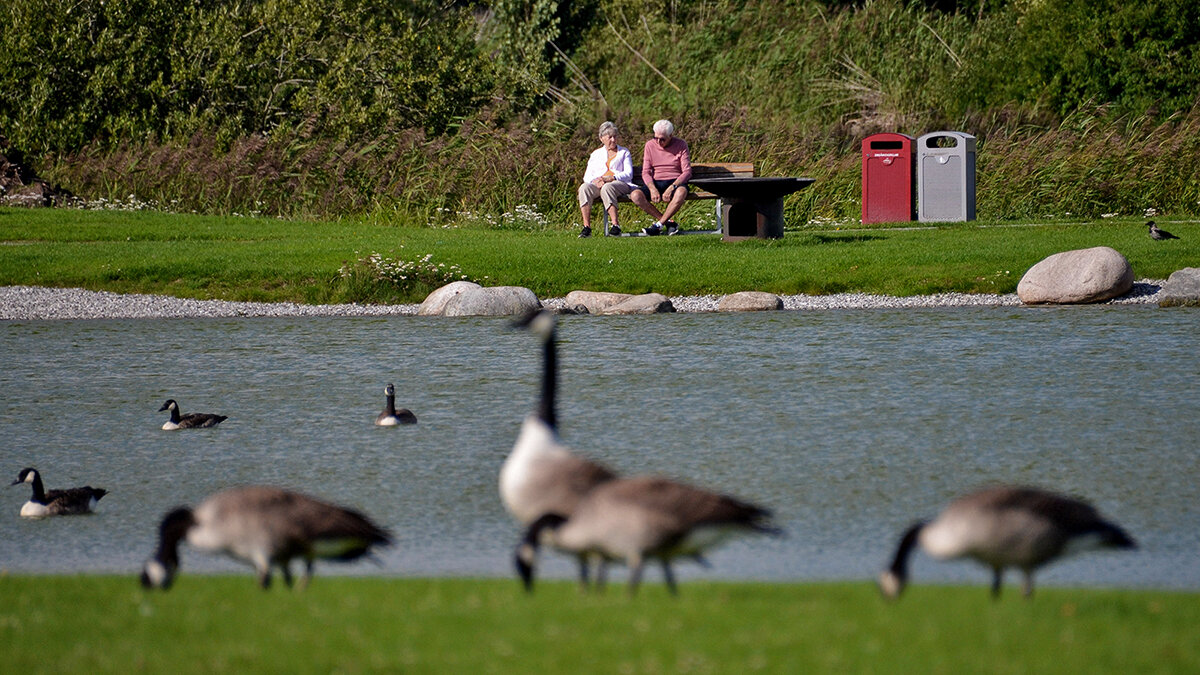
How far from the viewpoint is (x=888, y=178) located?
23.9 m

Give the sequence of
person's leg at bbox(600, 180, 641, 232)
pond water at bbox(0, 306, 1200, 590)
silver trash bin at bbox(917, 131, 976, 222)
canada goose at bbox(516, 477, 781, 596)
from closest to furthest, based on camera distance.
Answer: canada goose at bbox(516, 477, 781, 596), pond water at bbox(0, 306, 1200, 590), person's leg at bbox(600, 180, 641, 232), silver trash bin at bbox(917, 131, 976, 222)

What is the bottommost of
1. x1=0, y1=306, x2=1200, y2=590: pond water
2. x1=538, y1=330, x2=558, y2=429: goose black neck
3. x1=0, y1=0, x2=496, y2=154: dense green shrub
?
x1=0, y1=306, x2=1200, y2=590: pond water

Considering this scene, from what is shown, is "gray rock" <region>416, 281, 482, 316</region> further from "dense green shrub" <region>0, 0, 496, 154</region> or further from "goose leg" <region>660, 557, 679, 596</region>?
"dense green shrub" <region>0, 0, 496, 154</region>

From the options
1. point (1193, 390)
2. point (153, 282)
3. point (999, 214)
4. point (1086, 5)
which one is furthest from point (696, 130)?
point (1193, 390)

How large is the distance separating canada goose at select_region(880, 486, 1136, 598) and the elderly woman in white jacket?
16058mm

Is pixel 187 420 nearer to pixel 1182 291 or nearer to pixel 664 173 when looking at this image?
pixel 1182 291

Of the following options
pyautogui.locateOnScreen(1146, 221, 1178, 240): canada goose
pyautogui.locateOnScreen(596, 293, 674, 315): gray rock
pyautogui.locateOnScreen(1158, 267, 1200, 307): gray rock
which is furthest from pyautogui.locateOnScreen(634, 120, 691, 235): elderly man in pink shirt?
pyautogui.locateOnScreen(1158, 267, 1200, 307): gray rock

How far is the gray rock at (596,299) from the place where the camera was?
1723 centimetres

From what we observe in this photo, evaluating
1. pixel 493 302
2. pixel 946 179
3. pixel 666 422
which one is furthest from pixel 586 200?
pixel 666 422

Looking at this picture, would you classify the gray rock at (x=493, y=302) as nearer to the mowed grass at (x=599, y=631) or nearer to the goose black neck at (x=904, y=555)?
the mowed grass at (x=599, y=631)

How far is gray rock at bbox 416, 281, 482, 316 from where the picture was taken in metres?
17.5

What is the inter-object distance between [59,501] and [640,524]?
14.1ft

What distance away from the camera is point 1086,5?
28.7 metres

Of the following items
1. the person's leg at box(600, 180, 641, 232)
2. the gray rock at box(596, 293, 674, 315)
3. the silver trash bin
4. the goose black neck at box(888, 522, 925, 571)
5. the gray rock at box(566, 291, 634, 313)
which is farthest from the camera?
the silver trash bin
